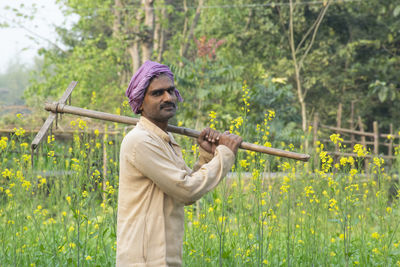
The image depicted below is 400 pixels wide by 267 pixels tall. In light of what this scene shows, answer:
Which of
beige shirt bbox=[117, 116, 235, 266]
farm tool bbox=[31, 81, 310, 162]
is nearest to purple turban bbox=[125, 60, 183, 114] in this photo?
beige shirt bbox=[117, 116, 235, 266]

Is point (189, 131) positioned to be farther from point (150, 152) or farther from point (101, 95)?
point (101, 95)

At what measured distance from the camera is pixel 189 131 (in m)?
2.66

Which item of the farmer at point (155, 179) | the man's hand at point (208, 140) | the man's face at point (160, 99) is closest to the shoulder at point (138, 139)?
the farmer at point (155, 179)

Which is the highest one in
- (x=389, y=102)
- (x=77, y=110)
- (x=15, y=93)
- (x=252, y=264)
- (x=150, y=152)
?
(x=15, y=93)

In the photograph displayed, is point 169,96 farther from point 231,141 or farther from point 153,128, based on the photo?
point 231,141

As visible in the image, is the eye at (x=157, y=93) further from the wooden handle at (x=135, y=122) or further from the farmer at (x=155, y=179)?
the wooden handle at (x=135, y=122)

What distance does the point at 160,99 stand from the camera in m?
2.38

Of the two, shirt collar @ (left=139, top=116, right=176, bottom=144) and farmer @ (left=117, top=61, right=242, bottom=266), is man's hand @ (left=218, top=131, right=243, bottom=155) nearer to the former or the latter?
farmer @ (left=117, top=61, right=242, bottom=266)

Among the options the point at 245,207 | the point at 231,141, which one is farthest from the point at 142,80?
the point at 245,207

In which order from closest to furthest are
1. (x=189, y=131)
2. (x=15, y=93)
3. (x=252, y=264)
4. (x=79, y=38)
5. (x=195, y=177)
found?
(x=195, y=177) → (x=189, y=131) → (x=252, y=264) → (x=79, y=38) → (x=15, y=93)

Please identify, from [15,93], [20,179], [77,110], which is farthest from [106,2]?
[15,93]

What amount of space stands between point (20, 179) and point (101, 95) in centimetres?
1247

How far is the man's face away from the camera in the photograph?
2.38 meters

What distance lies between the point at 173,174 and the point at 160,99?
0.35 m
